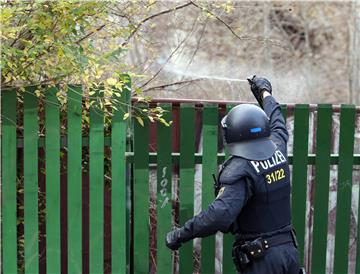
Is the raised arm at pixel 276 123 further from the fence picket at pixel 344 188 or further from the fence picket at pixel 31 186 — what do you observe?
the fence picket at pixel 31 186

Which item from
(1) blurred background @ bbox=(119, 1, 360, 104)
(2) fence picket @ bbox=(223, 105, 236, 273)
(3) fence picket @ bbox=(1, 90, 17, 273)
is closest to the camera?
(3) fence picket @ bbox=(1, 90, 17, 273)

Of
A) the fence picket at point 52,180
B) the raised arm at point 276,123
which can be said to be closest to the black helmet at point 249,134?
the raised arm at point 276,123

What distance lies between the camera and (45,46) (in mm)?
4551

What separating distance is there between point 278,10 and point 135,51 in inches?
174

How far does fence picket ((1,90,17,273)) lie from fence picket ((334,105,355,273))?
2.47 metres

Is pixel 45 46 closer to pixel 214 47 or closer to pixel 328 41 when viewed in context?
pixel 214 47

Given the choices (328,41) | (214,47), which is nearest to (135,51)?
(214,47)

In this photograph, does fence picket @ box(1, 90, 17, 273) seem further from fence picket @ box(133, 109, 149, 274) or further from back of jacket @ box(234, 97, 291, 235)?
back of jacket @ box(234, 97, 291, 235)

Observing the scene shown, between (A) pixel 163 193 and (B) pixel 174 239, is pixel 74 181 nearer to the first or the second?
(A) pixel 163 193

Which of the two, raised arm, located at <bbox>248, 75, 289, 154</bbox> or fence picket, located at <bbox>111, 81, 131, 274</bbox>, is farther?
fence picket, located at <bbox>111, 81, 131, 274</bbox>

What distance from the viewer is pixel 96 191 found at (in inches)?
197

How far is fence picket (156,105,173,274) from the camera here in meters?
5.02

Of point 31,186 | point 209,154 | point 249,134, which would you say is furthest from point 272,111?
point 31,186

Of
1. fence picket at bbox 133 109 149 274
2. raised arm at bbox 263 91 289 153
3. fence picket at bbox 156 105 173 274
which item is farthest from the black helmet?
fence picket at bbox 133 109 149 274
